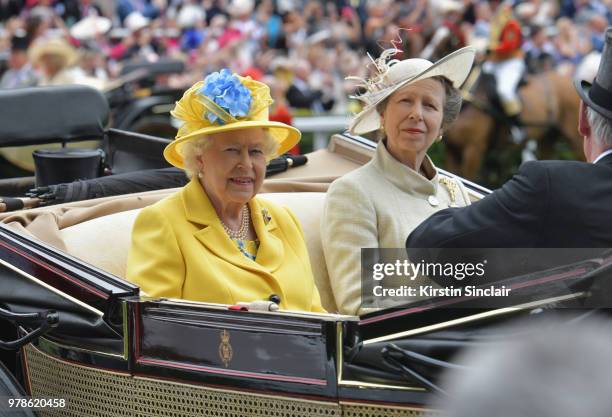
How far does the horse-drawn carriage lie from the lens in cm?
248

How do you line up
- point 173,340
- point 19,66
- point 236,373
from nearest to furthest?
point 236,373 → point 173,340 → point 19,66

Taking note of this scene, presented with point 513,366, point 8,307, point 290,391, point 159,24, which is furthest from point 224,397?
point 159,24

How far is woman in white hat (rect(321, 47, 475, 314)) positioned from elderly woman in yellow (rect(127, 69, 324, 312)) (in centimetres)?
15

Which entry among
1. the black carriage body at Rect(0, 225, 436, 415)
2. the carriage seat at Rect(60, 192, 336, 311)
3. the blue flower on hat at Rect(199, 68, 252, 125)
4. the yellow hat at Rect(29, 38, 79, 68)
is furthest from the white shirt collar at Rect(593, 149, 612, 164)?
the yellow hat at Rect(29, 38, 79, 68)

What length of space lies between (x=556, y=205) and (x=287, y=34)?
12.7m

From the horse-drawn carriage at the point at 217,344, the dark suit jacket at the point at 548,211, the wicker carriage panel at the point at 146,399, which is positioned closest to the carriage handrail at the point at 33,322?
the horse-drawn carriage at the point at 217,344

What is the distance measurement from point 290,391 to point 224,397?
19cm

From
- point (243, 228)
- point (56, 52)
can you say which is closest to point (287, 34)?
point (56, 52)

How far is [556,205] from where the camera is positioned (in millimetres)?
2484

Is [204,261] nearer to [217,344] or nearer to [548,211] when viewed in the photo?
[217,344]

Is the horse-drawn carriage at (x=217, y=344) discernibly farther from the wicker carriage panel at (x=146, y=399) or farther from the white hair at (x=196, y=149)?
the white hair at (x=196, y=149)

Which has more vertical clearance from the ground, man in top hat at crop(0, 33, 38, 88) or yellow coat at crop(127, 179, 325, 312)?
man in top hat at crop(0, 33, 38, 88)

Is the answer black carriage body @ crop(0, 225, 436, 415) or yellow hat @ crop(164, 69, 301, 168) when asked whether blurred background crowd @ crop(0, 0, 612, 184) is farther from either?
black carriage body @ crop(0, 225, 436, 415)

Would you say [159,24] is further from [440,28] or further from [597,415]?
[597,415]
